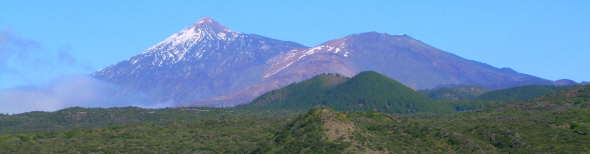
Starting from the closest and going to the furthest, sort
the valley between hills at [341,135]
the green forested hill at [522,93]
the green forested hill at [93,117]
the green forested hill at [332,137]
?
1. the green forested hill at [332,137]
2. the valley between hills at [341,135]
3. the green forested hill at [93,117]
4. the green forested hill at [522,93]

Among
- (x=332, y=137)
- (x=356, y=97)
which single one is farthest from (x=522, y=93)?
(x=332, y=137)

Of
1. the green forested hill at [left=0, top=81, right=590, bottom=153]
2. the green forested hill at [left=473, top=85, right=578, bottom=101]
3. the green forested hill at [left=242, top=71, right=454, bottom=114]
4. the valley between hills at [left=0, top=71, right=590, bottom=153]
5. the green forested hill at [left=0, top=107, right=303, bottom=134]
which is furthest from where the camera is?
the green forested hill at [left=473, top=85, right=578, bottom=101]

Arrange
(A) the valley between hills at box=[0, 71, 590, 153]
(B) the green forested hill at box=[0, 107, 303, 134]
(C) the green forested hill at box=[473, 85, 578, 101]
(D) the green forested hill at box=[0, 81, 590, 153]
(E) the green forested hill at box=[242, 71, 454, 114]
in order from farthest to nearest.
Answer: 1. (C) the green forested hill at box=[473, 85, 578, 101]
2. (E) the green forested hill at box=[242, 71, 454, 114]
3. (B) the green forested hill at box=[0, 107, 303, 134]
4. (A) the valley between hills at box=[0, 71, 590, 153]
5. (D) the green forested hill at box=[0, 81, 590, 153]

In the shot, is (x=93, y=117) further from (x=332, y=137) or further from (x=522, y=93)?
(x=522, y=93)

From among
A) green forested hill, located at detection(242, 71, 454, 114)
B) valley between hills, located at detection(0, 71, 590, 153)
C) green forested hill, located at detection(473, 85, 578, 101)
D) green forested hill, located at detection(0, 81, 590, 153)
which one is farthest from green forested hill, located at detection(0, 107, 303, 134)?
green forested hill, located at detection(473, 85, 578, 101)

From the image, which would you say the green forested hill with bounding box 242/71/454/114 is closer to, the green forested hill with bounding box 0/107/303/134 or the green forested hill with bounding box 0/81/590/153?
the green forested hill with bounding box 0/107/303/134

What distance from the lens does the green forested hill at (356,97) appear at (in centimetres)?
15662

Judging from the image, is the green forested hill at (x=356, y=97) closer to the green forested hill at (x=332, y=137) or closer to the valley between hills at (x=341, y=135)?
the valley between hills at (x=341, y=135)

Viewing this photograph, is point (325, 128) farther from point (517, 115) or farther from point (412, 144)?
point (517, 115)

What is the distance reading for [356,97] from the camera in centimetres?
16162

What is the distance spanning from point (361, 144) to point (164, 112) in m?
73.5

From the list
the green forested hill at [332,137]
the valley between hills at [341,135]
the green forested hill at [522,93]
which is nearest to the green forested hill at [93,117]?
the valley between hills at [341,135]

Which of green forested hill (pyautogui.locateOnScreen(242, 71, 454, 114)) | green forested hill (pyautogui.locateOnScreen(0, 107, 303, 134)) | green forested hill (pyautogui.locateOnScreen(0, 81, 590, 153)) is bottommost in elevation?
green forested hill (pyautogui.locateOnScreen(0, 81, 590, 153))

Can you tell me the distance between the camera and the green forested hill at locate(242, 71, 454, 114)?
514 ft
